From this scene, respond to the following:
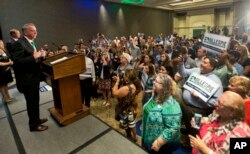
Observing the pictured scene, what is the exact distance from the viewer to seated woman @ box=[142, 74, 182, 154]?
5.12 feet

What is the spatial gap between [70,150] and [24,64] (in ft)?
3.59

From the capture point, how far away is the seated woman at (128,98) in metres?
2.27

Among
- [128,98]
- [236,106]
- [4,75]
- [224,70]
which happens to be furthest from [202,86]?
[4,75]

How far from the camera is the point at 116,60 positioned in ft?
16.3

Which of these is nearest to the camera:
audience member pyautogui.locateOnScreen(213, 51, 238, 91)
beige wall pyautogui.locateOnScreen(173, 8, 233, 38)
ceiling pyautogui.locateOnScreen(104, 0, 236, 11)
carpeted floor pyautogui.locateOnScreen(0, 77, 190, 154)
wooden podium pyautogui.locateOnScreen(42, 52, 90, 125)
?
carpeted floor pyautogui.locateOnScreen(0, 77, 190, 154)

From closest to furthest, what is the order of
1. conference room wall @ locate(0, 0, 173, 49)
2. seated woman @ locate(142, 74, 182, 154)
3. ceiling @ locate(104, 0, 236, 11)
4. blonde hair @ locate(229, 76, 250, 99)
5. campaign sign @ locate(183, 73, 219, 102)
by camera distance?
1. seated woman @ locate(142, 74, 182, 154)
2. blonde hair @ locate(229, 76, 250, 99)
3. campaign sign @ locate(183, 73, 219, 102)
4. conference room wall @ locate(0, 0, 173, 49)
5. ceiling @ locate(104, 0, 236, 11)

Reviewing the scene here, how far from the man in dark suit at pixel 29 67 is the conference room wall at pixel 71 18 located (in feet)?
22.6

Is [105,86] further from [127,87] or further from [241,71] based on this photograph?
[241,71]

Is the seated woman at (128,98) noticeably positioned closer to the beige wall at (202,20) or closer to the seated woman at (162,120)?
the seated woman at (162,120)

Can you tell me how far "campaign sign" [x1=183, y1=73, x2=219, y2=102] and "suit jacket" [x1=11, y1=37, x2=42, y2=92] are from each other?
193 centimetres

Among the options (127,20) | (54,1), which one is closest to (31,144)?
(54,1)

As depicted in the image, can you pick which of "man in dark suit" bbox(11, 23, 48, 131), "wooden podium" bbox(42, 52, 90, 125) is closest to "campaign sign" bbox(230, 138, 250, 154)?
"wooden podium" bbox(42, 52, 90, 125)

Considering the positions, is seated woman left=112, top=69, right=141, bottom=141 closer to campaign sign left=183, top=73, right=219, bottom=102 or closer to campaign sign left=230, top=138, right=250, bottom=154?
campaign sign left=183, top=73, right=219, bottom=102

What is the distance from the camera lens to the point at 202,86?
229cm
